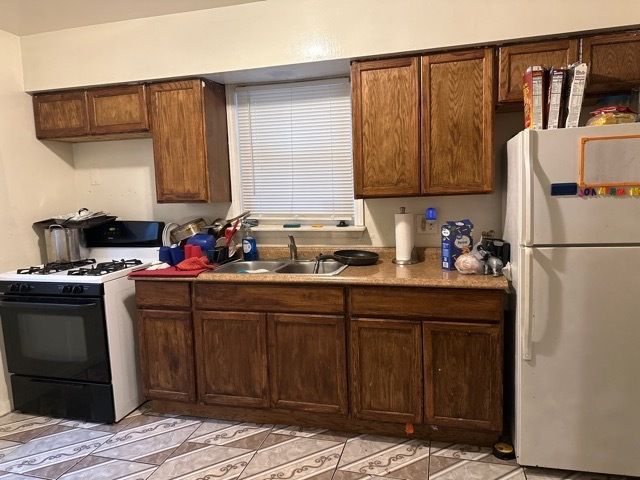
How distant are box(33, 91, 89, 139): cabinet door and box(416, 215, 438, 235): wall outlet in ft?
7.59

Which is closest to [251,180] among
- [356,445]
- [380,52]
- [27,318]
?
[380,52]

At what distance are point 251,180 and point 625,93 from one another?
226 cm

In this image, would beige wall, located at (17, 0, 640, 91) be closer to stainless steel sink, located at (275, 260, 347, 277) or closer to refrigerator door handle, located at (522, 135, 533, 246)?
refrigerator door handle, located at (522, 135, 533, 246)

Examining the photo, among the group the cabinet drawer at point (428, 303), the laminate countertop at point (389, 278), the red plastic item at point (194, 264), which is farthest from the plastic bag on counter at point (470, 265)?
the red plastic item at point (194, 264)

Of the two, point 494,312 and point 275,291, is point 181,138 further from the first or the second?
point 494,312

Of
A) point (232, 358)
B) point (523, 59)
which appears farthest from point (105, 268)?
point (523, 59)

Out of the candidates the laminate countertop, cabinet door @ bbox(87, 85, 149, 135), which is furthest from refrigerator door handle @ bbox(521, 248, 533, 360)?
cabinet door @ bbox(87, 85, 149, 135)

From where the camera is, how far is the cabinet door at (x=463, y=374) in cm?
214

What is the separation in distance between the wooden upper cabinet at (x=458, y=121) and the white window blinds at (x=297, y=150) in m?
0.64

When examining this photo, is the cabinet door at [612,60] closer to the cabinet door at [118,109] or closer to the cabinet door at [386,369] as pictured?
the cabinet door at [386,369]

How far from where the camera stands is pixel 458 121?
2365 millimetres

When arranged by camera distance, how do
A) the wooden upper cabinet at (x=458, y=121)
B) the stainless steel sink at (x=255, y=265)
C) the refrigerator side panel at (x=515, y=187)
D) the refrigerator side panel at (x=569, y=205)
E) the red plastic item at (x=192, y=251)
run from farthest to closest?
the stainless steel sink at (x=255, y=265)
the red plastic item at (x=192, y=251)
the wooden upper cabinet at (x=458, y=121)
the refrigerator side panel at (x=515, y=187)
the refrigerator side panel at (x=569, y=205)

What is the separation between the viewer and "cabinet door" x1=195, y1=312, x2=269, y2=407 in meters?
2.46

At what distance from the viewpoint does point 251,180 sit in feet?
10.2
